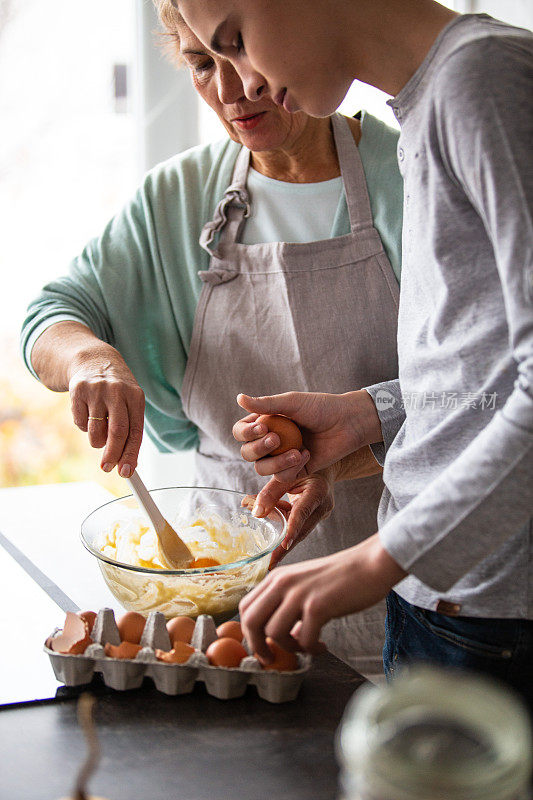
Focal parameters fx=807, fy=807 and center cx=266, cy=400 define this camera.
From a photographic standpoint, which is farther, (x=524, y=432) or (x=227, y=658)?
(x=227, y=658)

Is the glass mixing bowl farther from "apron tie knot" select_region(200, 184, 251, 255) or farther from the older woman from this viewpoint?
"apron tie knot" select_region(200, 184, 251, 255)

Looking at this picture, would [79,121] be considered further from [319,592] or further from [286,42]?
[319,592]

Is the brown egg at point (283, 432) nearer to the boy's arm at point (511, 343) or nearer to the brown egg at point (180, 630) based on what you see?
the brown egg at point (180, 630)

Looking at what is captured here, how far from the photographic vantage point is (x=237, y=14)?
85 centimetres

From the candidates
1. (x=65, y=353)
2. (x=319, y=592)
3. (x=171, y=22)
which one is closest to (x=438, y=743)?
(x=319, y=592)

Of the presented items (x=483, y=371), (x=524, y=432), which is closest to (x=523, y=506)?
(x=524, y=432)

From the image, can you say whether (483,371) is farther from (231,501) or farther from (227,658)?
(231,501)

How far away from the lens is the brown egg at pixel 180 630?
0.88m

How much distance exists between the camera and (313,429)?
127 centimetres

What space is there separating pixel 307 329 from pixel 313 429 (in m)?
0.33

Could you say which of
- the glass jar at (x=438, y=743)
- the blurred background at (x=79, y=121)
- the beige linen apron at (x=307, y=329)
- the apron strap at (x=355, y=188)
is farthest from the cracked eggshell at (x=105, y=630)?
the blurred background at (x=79, y=121)

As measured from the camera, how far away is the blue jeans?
0.88 m

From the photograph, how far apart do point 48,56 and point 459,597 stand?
2195mm

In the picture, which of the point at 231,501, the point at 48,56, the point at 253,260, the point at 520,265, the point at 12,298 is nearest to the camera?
the point at 520,265
